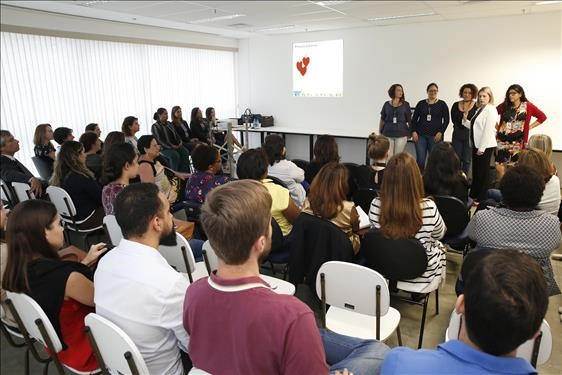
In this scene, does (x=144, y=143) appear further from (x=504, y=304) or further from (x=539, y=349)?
(x=504, y=304)

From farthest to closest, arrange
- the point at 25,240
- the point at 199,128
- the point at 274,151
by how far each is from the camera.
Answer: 1. the point at 199,128
2. the point at 274,151
3. the point at 25,240

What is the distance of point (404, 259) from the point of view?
7.59 ft

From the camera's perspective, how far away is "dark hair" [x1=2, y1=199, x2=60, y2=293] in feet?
5.66

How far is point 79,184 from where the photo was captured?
3.73 m

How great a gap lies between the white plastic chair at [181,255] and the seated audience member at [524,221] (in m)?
1.79

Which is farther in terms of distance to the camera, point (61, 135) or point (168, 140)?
point (168, 140)

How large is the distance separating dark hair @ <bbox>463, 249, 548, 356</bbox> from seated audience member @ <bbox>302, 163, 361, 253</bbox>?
150 cm

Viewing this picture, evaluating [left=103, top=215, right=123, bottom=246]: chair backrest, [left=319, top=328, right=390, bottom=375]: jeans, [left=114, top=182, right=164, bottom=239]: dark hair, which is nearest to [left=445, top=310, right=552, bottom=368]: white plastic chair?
[left=319, top=328, right=390, bottom=375]: jeans

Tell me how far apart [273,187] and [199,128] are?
4.87 metres

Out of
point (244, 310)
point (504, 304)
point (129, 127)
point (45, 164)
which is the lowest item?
point (45, 164)

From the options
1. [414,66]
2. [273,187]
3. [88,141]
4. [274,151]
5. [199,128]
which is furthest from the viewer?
→ [199,128]

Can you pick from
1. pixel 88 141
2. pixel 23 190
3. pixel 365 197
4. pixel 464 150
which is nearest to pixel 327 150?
pixel 365 197

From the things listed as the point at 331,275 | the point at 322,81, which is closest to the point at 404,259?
the point at 331,275

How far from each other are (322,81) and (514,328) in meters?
7.77
